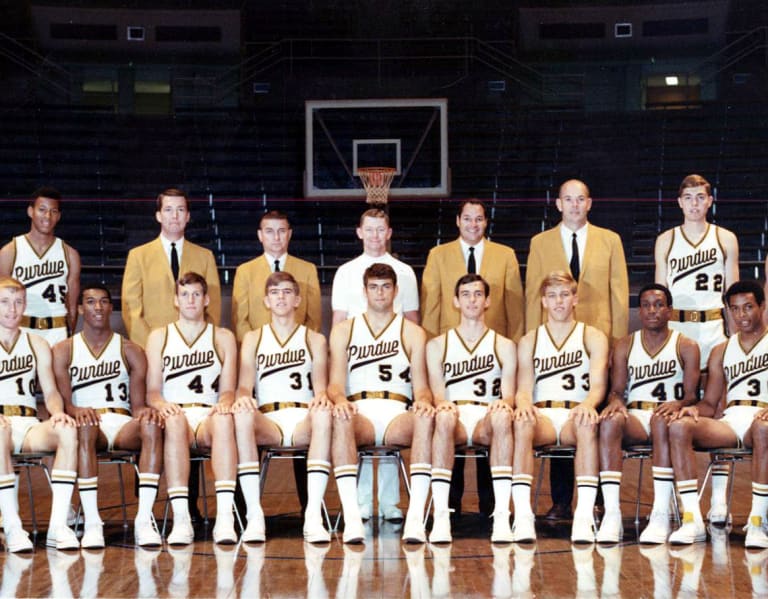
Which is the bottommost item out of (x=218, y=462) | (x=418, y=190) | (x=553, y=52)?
(x=218, y=462)

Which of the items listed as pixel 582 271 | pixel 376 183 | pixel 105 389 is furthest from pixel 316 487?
pixel 376 183

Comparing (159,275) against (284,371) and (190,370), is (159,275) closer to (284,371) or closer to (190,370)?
(190,370)

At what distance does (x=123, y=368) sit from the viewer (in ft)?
18.9

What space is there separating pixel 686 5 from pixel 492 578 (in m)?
12.8

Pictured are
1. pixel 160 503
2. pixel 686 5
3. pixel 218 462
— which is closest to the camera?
pixel 218 462

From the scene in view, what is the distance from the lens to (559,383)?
5676 mm

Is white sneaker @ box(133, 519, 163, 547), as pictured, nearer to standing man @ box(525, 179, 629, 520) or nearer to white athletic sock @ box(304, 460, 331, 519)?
white athletic sock @ box(304, 460, 331, 519)

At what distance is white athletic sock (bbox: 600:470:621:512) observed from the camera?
17.3 ft

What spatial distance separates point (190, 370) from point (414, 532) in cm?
145

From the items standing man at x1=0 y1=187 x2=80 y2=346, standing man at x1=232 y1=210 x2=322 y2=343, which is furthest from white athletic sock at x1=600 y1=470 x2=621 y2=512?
standing man at x1=0 y1=187 x2=80 y2=346

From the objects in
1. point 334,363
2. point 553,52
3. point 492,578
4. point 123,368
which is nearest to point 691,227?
point 334,363

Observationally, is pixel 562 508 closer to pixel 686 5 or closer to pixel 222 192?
pixel 222 192

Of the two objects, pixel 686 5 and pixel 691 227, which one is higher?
pixel 686 5

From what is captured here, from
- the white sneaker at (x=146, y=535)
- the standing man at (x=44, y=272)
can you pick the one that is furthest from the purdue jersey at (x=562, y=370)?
the standing man at (x=44, y=272)
